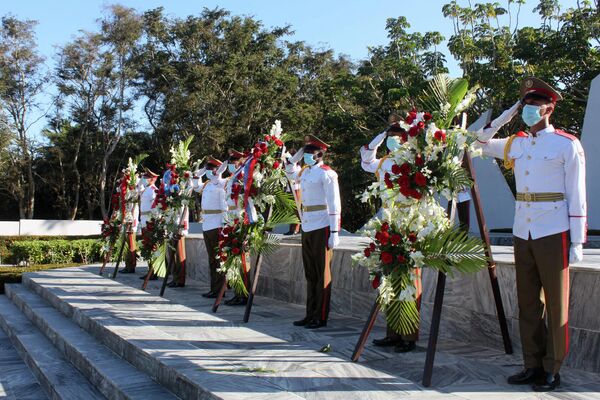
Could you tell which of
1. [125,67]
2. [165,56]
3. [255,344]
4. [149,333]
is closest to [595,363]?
[255,344]

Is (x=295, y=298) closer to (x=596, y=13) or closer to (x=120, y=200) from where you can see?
(x=120, y=200)

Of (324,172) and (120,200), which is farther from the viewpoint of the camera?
(120,200)

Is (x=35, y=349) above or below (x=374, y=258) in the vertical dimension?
below

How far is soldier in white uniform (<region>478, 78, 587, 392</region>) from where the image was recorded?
12.2 feet

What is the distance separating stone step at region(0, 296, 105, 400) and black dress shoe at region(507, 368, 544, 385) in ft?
10.3

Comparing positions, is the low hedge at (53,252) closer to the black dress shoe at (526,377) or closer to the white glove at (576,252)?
the black dress shoe at (526,377)

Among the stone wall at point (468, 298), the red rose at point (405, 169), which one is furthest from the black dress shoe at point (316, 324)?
the red rose at point (405, 169)

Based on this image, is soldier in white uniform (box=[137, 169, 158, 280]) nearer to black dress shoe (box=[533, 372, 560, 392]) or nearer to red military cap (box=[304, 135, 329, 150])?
red military cap (box=[304, 135, 329, 150])

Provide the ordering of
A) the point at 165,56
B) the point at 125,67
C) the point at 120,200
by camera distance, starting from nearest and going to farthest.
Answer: the point at 120,200 → the point at 165,56 → the point at 125,67

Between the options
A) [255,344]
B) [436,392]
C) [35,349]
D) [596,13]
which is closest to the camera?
[436,392]

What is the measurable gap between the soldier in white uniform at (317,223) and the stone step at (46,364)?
2.11 m

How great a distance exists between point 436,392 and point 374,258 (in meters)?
1.08

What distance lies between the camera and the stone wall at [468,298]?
412cm

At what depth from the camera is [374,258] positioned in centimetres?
435
